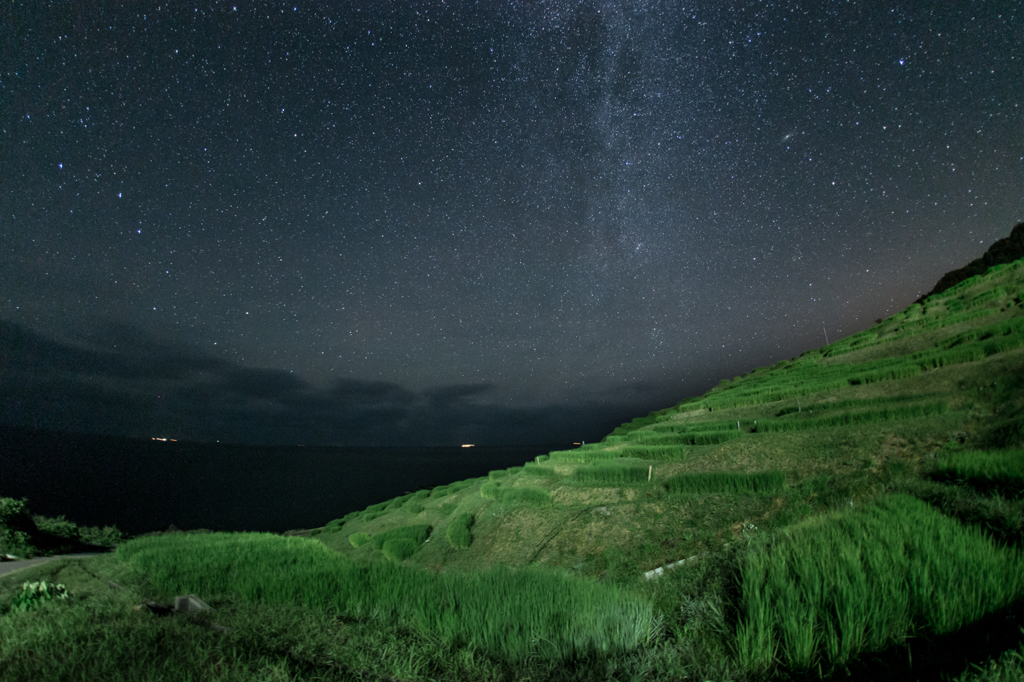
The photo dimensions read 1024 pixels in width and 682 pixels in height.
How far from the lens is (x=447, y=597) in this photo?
4.54m

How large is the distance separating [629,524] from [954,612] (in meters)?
8.09

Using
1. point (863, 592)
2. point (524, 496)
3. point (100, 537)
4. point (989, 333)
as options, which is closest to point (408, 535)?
point (524, 496)

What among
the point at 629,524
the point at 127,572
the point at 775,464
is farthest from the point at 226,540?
the point at 775,464

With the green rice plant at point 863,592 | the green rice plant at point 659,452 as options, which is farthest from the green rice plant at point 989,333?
the green rice plant at point 863,592

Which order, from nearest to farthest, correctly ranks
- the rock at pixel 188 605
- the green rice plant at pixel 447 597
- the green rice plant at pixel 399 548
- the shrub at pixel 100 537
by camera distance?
the green rice plant at pixel 447 597
the rock at pixel 188 605
the green rice plant at pixel 399 548
the shrub at pixel 100 537

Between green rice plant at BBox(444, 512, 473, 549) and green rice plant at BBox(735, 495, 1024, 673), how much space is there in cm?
1126

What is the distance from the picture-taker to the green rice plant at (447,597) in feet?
11.1

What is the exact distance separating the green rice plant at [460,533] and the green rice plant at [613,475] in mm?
4335

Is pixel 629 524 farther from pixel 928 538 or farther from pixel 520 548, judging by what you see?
pixel 928 538

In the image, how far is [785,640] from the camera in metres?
3.08

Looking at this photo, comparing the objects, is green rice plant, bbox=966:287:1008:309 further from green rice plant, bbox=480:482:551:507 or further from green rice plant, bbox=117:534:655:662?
green rice plant, bbox=117:534:655:662

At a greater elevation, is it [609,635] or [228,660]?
[228,660]

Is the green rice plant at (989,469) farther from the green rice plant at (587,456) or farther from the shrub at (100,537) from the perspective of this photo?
the shrub at (100,537)

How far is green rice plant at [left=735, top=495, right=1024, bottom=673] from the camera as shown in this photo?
2.96 m
